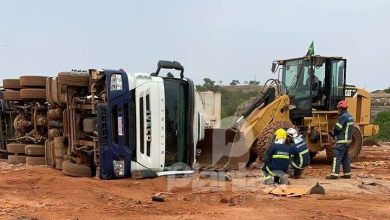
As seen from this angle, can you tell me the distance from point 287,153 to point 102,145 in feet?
10.5

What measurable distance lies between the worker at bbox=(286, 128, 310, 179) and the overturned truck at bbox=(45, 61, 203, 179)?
1.74 metres

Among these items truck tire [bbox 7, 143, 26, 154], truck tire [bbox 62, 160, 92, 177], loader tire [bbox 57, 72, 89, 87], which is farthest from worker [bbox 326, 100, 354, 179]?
truck tire [bbox 7, 143, 26, 154]

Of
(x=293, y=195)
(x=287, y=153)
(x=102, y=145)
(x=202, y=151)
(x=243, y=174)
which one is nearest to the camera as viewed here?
(x=293, y=195)

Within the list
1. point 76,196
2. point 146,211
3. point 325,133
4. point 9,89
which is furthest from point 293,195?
point 9,89

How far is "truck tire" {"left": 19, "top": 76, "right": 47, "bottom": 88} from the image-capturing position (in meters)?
10.7

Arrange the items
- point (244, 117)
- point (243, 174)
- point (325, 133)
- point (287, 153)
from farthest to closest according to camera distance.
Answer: point (325, 133) < point (244, 117) < point (243, 174) < point (287, 153)

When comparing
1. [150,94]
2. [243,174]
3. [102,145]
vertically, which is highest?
[150,94]

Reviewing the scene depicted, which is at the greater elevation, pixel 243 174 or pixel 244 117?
pixel 244 117

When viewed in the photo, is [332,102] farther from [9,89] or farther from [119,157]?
[9,89]

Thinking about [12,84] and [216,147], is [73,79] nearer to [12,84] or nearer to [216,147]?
[12,84]

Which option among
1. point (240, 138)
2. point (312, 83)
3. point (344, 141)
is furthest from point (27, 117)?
point (312, 83)

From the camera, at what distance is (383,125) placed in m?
28.3

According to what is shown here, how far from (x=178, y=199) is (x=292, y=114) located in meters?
5.99

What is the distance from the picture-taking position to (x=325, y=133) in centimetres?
1295
